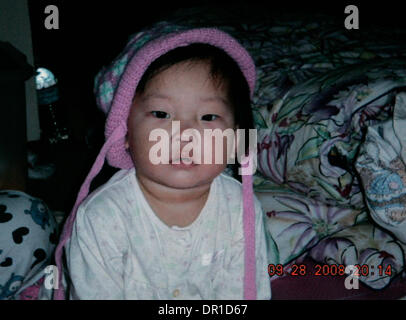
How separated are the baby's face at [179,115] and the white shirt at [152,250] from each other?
13 cm

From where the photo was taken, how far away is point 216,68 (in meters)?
0.78

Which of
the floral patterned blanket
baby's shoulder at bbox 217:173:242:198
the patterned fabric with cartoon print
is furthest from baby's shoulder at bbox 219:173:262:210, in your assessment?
the patterned fabric with cartoon print

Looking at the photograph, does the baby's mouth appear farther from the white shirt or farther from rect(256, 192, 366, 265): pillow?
rect(256, 192, 366, 265): pillow

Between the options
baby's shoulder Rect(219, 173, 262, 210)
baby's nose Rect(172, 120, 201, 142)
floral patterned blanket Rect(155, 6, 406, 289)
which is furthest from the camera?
baby's shoulder Rect(219, 173, 262, 210)

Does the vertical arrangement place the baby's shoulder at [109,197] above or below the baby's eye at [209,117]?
below

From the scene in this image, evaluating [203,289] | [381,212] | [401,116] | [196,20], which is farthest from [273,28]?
[203,289]

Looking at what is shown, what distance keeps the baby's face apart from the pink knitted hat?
4cm

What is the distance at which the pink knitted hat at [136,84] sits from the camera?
742 mm

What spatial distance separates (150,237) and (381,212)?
0.59 m

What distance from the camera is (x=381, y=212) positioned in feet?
2.61

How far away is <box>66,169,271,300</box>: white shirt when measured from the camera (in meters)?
0.76

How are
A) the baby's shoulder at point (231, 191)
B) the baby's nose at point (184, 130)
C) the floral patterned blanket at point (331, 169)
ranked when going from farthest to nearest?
the baby's shoulder at point (231, 191)
the floral patterned blanket at point (331, 169)
the baby's nose at point (184, 130)

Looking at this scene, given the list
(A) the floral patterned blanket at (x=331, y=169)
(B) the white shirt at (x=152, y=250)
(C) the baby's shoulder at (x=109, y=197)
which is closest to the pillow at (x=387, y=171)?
(A) the floral patterned blanket at (x=331, y=169)

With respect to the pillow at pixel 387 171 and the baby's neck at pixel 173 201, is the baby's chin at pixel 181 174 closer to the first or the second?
the baby's neck at pixel 173 201
